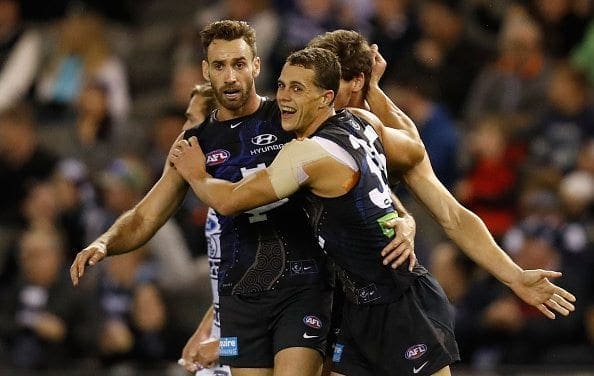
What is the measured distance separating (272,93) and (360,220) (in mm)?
6006

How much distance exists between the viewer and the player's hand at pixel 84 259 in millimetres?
7523

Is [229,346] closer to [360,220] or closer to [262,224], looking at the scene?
[262,224]

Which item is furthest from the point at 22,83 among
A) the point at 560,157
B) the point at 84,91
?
the point at 560,157

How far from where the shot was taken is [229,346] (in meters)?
7.75

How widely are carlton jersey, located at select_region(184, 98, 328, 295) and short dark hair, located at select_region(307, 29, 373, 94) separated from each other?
42cm

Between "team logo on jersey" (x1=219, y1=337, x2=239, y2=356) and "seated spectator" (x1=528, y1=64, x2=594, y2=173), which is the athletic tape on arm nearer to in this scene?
"team logo on jersey" (x1=219, y1=337, x2=239, y2=356)

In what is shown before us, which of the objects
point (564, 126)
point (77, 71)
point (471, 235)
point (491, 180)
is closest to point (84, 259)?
point (471, 235)

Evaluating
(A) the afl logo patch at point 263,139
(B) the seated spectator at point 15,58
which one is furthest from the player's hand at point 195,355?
(B) the seated spectator at point 15,58

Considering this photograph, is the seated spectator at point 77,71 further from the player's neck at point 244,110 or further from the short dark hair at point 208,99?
the player's neck at point 244,110

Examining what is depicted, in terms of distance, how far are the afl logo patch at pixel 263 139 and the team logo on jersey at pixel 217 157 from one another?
0.16 metres

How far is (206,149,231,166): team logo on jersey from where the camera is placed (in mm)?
7738

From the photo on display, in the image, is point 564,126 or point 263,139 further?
point 564,126

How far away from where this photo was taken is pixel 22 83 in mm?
14930

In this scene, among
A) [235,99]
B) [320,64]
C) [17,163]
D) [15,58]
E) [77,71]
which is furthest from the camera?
[15,58]
